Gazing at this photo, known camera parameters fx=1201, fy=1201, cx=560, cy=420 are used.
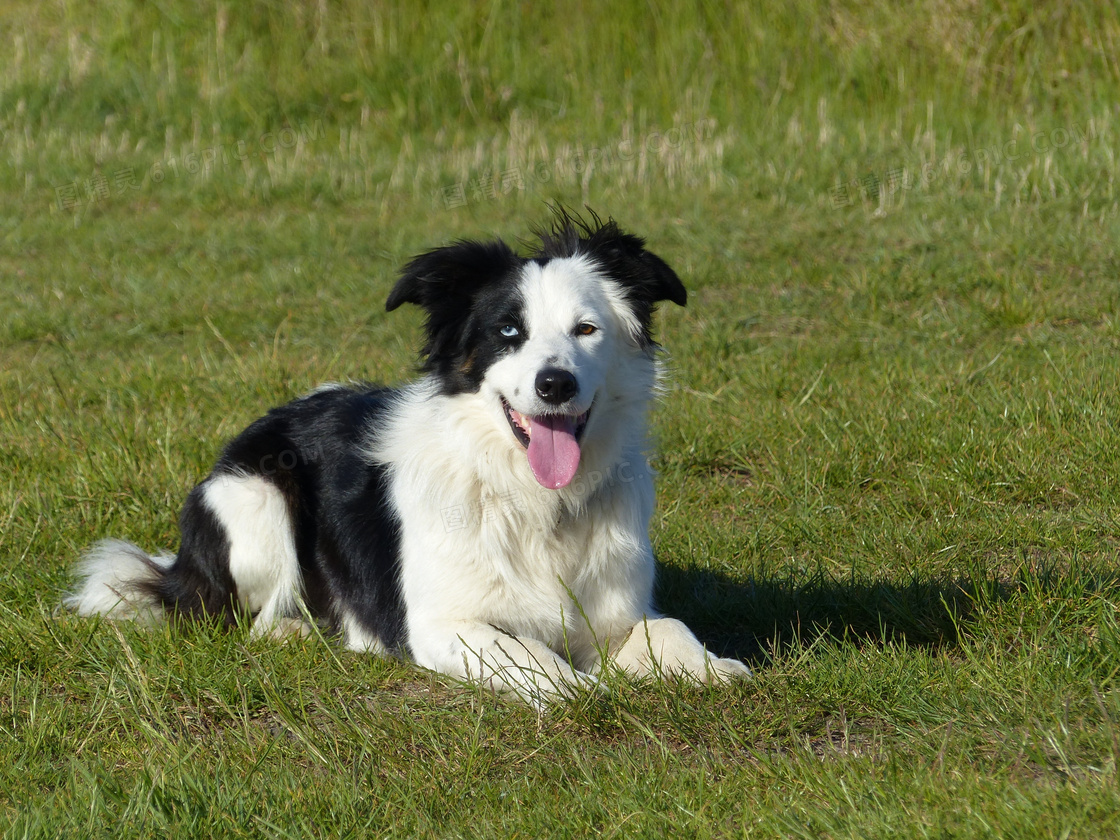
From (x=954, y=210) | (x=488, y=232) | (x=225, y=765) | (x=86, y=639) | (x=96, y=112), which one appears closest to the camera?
(x=225, y=765)

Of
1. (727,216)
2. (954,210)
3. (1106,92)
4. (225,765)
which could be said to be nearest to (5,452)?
(225,765)

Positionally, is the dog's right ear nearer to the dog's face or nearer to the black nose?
the dog's face

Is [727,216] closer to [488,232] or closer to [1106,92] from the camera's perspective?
[488,232]

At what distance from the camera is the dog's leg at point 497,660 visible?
3.36m

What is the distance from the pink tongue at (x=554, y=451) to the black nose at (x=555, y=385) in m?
0.16

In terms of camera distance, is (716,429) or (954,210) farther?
(954,210)

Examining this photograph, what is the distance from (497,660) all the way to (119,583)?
171 centimetres

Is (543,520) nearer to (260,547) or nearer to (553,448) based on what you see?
(553,448)

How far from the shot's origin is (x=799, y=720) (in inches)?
128

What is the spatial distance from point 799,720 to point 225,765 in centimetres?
151

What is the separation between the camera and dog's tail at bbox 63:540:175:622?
14.0ft

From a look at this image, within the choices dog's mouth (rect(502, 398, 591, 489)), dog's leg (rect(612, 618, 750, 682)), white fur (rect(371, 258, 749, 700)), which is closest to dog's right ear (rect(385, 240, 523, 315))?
white fur (rect(371, 258, 749, 700))

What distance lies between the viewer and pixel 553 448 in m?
3.61

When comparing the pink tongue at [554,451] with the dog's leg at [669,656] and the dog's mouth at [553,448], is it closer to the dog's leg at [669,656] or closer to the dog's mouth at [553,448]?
the dog's mouth at [553,448]
